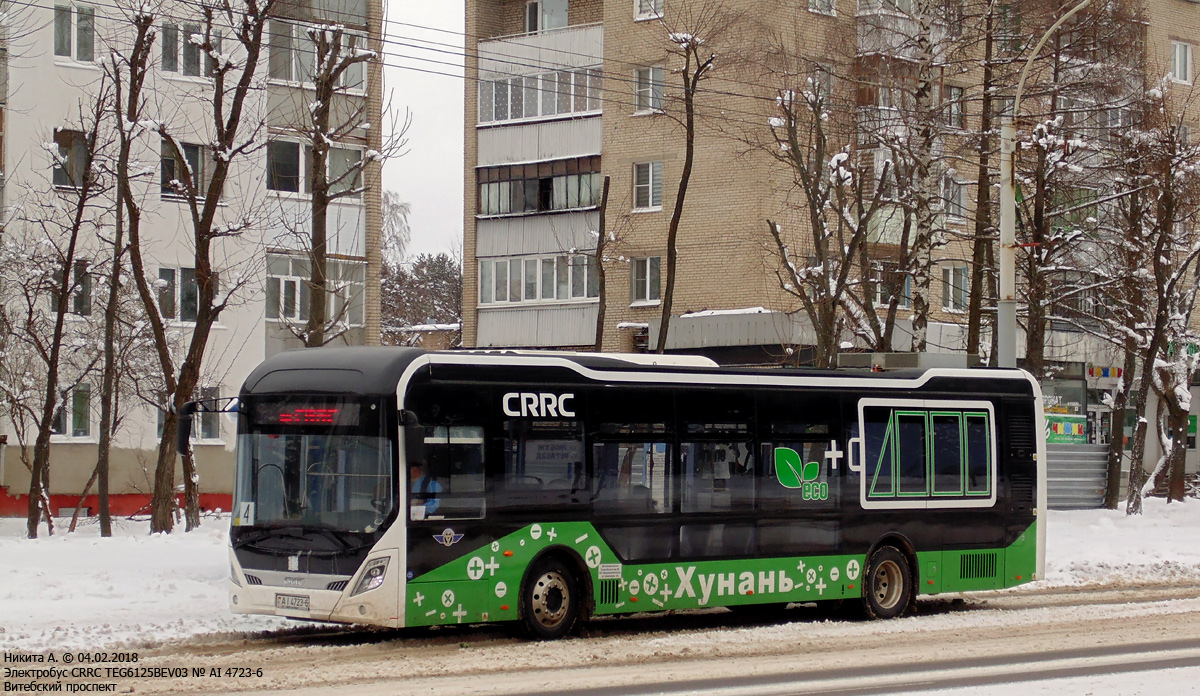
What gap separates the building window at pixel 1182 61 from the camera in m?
53.8

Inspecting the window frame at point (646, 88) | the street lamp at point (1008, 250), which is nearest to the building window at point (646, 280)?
the window frame at point (646, 88)

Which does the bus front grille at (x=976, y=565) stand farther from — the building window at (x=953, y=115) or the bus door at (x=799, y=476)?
the building window at (x=953, y=115)

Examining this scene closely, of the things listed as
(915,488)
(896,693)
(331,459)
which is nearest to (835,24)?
(915,488)

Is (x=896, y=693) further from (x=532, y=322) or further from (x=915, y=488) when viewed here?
(x=532, y=322)

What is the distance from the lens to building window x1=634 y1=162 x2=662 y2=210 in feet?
147

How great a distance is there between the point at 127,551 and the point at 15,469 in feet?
76.6

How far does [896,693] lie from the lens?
10.5 meters

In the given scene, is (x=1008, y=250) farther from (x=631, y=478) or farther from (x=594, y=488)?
(x=594, y=488)

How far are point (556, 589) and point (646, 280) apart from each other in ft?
104

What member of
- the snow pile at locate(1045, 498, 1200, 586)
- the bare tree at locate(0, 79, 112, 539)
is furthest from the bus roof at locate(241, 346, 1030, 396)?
the bare tree at locate(0, 79, 112, 539)

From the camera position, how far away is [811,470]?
1591 centimetres

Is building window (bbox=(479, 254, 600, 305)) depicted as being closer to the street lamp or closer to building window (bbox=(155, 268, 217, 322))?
building window (bbox=(155, 268, 217, 322))

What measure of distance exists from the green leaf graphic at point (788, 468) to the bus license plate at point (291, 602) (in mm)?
5133

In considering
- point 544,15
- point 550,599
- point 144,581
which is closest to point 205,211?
point 144,581
